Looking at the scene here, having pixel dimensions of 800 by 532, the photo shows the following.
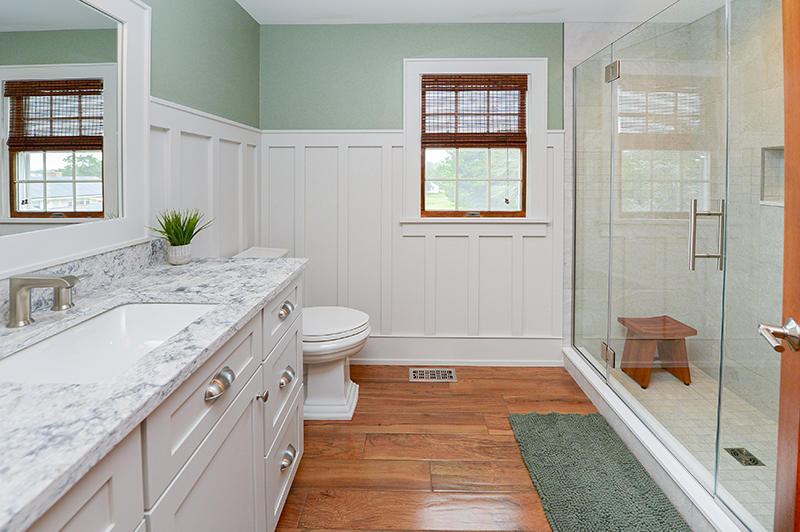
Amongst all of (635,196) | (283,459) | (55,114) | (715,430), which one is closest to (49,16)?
(55,114)

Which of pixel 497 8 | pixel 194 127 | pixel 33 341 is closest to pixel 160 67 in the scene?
pixel 194 127

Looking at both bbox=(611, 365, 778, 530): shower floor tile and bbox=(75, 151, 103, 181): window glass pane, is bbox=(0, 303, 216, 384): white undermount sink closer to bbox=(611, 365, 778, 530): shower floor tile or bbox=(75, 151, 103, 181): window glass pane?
bbox=(75, 151, 103, 181): window glass pane

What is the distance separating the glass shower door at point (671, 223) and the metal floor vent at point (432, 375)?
103 centimetres

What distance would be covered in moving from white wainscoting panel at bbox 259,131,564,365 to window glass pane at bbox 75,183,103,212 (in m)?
1.76

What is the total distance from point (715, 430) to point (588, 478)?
22.2 inches

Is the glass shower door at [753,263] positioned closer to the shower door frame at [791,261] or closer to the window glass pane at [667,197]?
the shower door frame at [791,261]

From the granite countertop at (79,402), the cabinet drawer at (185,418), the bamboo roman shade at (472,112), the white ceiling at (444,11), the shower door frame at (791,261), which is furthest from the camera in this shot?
the bamboo roman shade at (472,112)

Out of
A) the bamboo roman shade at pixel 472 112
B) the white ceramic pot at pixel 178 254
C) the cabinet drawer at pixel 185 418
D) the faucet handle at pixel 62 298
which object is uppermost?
the bamboo roman shade at pixel 472 112

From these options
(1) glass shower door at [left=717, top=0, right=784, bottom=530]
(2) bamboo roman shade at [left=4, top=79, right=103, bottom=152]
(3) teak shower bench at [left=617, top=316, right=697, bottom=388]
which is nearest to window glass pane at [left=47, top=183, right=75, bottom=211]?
(2) bamboo roman shade at [left=4, top=79, right=103, bottom=152]

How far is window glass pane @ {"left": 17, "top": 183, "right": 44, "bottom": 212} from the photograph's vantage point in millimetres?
1419

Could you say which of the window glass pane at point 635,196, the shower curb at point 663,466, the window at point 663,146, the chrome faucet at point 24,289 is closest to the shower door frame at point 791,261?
the shower curb at point 663,466

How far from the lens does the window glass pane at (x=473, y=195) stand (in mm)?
3545

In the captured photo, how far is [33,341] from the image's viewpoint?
114cm

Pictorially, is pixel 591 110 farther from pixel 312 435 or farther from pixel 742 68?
pixel 312 435
